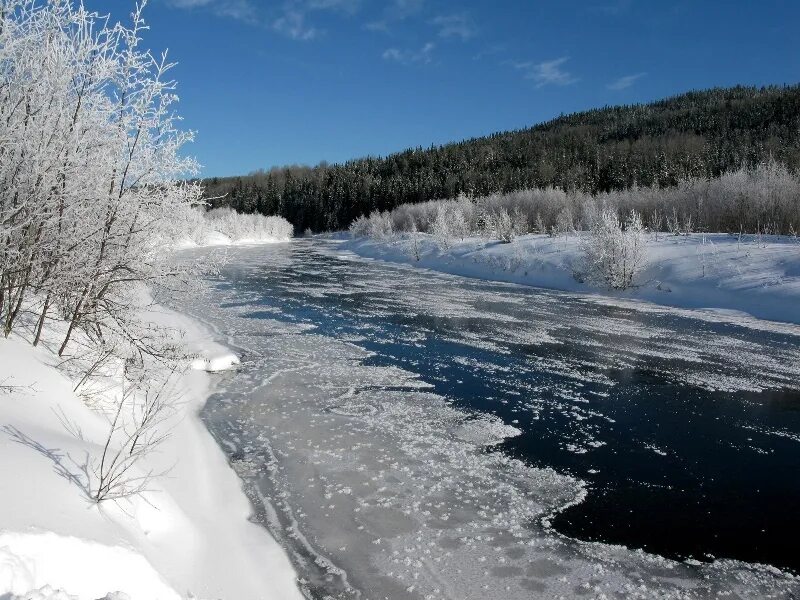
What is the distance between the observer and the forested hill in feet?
239

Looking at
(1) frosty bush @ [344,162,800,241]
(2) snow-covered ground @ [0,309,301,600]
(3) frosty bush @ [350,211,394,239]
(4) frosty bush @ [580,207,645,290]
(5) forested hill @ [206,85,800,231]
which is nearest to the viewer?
(2) snow-covered ground @ [0,309,301,600]

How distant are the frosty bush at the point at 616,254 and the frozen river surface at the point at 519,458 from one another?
9.06 m

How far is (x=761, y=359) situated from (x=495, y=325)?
6.64 metres

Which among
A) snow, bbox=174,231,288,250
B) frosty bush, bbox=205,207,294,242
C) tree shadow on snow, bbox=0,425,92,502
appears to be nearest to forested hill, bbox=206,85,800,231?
frosty bush, bbox=205,207,294,242

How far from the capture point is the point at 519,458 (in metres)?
6.82

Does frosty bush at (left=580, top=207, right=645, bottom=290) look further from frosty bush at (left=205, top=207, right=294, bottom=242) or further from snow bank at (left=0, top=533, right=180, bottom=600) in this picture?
frosty bush at (left=205, top=207, right=294, bottom=242)

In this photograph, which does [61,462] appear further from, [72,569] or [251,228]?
[251,228]

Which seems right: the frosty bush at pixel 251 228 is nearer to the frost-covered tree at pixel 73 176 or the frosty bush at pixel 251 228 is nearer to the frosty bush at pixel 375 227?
the frosty bush at pixel 375 227

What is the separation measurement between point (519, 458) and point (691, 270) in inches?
760

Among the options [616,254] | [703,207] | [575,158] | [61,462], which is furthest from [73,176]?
[575,158]

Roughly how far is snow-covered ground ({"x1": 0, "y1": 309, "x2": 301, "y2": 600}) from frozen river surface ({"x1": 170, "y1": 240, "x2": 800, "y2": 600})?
0.42 metres

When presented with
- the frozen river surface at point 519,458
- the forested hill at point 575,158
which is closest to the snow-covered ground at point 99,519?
the frozen river surface at point 519,458

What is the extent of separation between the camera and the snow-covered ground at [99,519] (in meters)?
2.96

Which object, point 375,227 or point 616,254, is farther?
point 375,227
